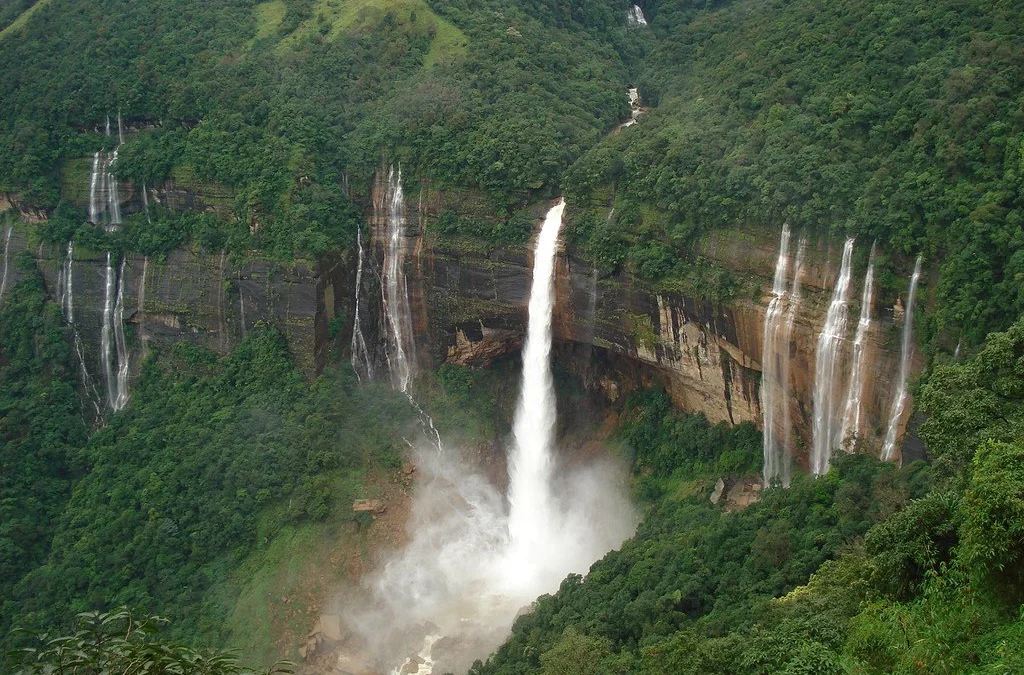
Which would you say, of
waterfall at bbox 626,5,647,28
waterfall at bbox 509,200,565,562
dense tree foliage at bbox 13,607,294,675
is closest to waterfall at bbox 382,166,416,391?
waterfall at bbox 509,200,565,562

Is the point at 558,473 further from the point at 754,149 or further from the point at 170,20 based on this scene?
the point at 170,20

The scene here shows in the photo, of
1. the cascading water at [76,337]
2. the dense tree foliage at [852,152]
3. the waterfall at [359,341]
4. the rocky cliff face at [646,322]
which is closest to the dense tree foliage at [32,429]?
the cascading water at [76,337]

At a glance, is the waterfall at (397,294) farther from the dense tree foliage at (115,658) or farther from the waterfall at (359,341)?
the dense tree foliage at (115,658)

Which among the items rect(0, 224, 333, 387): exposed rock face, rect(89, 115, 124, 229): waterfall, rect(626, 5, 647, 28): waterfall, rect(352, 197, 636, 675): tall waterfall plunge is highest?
rect(626, 5, 647, 28): waterfall

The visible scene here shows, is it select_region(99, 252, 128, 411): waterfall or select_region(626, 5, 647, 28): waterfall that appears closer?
select_region(99, 252, 128, 411): waterfall

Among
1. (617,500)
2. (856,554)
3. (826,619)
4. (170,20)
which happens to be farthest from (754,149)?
(170,20)

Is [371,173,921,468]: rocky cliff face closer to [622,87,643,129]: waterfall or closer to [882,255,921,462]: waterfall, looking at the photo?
[882,255,921,462]: waterfall
